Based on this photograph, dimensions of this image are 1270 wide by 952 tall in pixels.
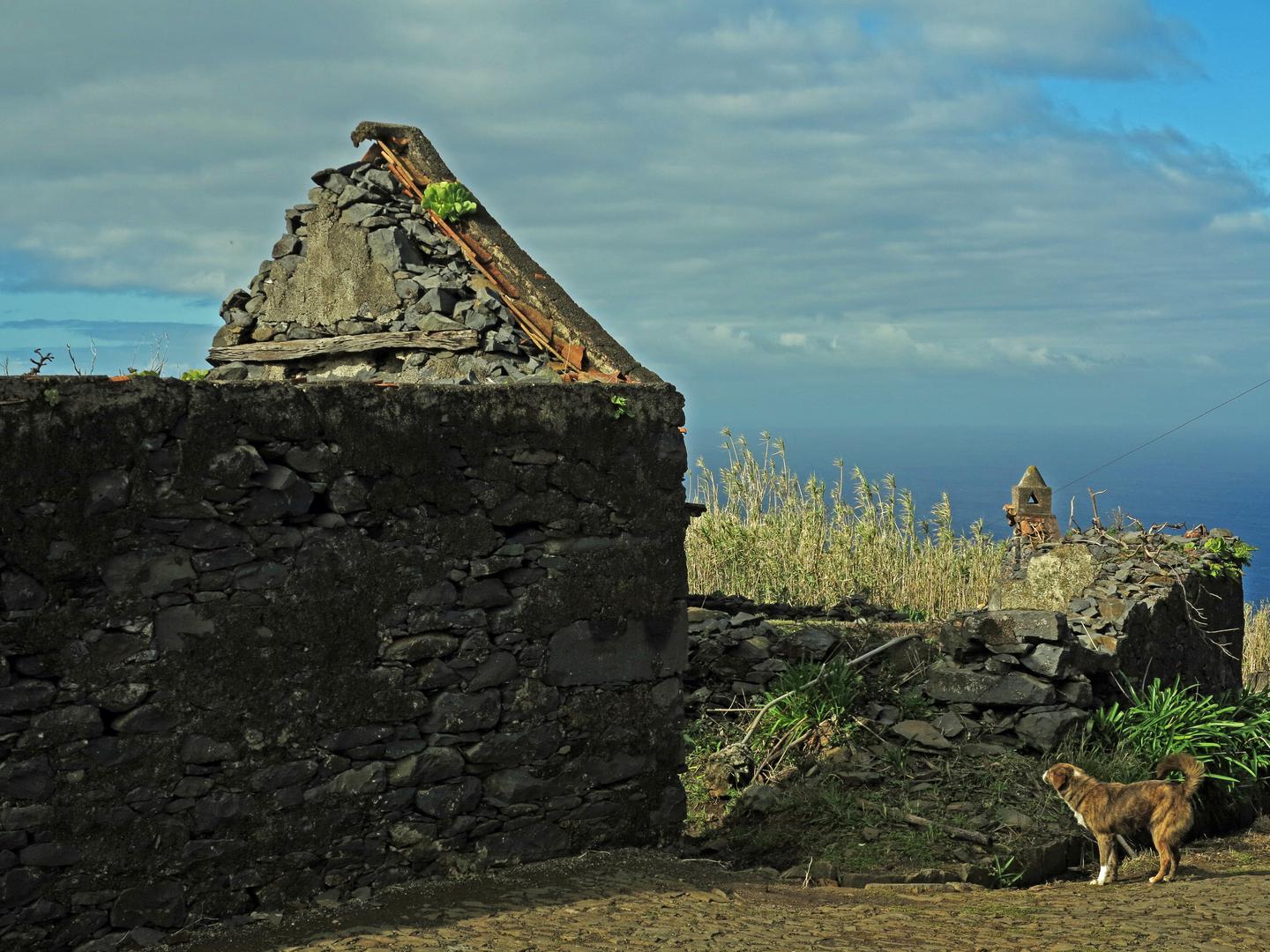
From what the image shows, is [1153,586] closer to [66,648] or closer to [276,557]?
[276,557]

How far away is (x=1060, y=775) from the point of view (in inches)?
302

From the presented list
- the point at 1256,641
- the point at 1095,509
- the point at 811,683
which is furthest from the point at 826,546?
the point at 1256,641

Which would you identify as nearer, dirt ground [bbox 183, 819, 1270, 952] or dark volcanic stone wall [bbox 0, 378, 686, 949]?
dark volcanic stone wall [bbox 0, 378, 686, 949]

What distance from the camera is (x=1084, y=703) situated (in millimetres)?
9148

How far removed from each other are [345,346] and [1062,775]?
5.57m

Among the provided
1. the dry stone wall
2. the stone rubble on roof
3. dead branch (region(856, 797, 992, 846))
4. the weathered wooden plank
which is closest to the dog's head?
dead branch (region(856, 797, 992, 846))

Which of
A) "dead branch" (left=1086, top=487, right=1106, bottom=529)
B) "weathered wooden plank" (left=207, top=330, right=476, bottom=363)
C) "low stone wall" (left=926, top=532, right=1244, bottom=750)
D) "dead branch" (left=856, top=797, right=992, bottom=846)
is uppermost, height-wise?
"weathered wooden plank" (left=207, top=330, right=476, bottom=363)

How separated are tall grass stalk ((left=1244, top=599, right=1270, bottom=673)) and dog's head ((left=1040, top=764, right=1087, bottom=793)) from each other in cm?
973

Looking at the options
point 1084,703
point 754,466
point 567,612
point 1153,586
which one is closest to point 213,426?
point 567,612

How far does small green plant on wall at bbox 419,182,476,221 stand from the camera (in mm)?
9344

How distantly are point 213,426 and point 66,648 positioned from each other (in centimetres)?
114

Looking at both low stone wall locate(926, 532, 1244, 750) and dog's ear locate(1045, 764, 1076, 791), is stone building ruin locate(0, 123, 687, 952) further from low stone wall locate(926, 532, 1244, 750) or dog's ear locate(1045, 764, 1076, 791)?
low stone wall locate(926, 532, 1244, 750)

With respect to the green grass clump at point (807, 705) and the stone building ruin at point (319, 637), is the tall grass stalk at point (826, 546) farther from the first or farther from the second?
the stone building ruin at point (319, 637)

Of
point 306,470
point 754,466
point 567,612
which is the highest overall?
point 754,466
